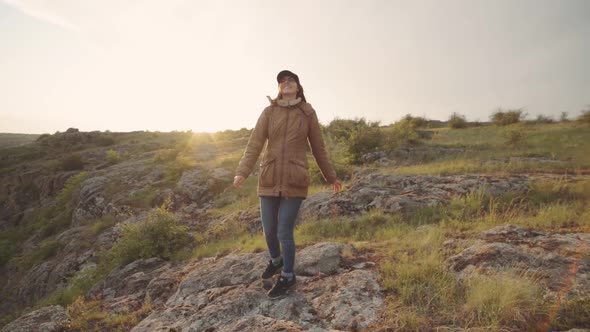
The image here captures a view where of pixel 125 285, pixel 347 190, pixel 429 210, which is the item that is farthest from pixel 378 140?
pixel 125 285

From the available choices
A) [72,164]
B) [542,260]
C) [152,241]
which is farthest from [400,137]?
[72,164]

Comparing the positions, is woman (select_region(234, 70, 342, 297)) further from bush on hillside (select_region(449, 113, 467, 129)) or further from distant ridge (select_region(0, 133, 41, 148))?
distant ridge (select_region(0, 133, 41, 148))

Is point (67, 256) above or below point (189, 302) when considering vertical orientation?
below

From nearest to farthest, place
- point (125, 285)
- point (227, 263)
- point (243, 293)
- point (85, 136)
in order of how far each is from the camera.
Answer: point (243, 293)
point (227, 263)
point (125, 285)
point (85, 136)

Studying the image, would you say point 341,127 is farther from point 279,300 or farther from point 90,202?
point 279,300

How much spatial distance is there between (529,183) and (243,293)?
815 centimetres

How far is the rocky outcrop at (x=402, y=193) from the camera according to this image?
8.18 metres

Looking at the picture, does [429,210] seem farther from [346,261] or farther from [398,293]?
[398,293]

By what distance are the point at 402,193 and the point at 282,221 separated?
5.82m

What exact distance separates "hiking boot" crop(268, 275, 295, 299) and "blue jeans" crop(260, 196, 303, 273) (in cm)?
13

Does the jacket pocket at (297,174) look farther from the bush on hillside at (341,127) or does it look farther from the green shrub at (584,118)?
the green shrub at (584,118)

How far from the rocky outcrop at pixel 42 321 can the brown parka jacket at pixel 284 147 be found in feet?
14.8

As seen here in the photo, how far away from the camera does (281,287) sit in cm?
426

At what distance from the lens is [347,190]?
974cm
